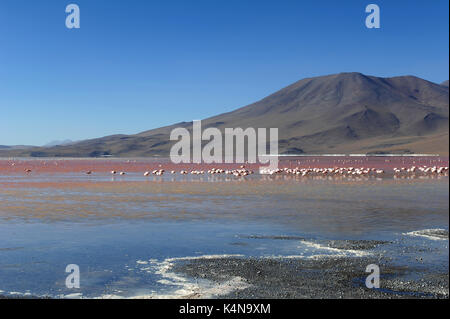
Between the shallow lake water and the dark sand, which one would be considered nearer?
the dark sand

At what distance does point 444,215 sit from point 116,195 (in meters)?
16.4

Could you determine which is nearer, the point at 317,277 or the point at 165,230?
the point at 317,277

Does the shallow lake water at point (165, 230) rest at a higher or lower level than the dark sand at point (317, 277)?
higher

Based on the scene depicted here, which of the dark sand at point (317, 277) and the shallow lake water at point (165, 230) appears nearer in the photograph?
the dark sand at point (317, 277)

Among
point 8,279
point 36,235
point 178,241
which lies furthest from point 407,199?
point 8,279

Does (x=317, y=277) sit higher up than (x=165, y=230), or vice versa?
(x=165, y=230)

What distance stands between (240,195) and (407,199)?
842 centimetres

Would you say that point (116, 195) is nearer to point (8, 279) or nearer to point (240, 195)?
point (240, 195)

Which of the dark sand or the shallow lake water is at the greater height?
the shallow lake water

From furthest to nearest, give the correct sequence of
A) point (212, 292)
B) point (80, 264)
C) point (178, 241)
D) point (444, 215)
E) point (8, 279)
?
point (444, 215), point (178, 241), point (80, 264), point (8, 279), point (212, 292)

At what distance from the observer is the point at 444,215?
1808 cm
